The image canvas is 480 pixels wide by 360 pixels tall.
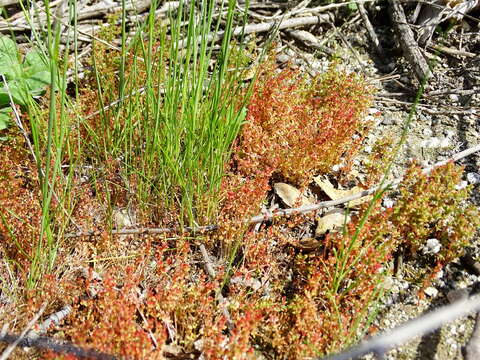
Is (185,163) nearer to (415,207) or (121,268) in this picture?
(121,268)

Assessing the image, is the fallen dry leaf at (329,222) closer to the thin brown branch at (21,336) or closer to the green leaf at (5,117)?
the thin brown branch at (21,336)

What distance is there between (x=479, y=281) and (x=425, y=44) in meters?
2.19

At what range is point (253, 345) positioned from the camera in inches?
94.5

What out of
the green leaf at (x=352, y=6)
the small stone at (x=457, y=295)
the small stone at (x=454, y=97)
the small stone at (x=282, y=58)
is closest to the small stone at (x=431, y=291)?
the small stone at (x=457, y=295)

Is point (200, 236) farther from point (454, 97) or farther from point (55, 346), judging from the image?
point (454, 97)

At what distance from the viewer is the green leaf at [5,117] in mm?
3047

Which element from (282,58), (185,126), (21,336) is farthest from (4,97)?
(282,58)

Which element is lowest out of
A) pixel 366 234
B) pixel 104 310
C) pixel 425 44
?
pixel 104 310

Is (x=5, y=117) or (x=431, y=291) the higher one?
(x=5, y=117)

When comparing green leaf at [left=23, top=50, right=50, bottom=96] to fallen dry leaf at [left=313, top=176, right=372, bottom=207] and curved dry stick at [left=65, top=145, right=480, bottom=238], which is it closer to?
curved dry stick at [left=65, top=145, right=480, bottom=238]

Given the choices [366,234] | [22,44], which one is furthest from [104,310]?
[22,44]

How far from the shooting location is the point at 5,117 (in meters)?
3.08

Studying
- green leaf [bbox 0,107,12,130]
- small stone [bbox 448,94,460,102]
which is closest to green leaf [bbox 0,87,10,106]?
green leaf [bbox 0,107,12,130]

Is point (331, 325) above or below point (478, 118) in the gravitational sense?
below
